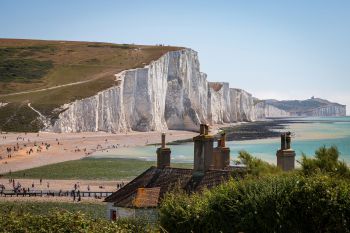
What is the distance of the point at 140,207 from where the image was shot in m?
17.9

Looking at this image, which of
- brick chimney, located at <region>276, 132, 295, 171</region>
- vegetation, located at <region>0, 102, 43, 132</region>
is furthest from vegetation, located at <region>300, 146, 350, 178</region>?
vegetation, located at <region>0, 102, 43, 132</region>

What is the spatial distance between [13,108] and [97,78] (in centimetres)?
2796

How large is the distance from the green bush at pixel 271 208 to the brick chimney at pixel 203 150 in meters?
5.08

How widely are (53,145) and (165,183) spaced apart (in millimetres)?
64333

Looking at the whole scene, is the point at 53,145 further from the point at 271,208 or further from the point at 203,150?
the point at 271,208

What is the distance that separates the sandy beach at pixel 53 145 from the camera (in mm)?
65875

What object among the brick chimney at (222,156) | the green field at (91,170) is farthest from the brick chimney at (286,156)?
the green field at (91,170)

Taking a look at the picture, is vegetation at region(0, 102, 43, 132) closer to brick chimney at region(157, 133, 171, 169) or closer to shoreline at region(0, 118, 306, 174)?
shoreline at region(0, 118, 306, 174)

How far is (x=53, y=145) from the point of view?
81.1m

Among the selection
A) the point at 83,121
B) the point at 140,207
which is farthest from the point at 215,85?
the point at 140,207

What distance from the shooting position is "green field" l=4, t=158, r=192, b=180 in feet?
171

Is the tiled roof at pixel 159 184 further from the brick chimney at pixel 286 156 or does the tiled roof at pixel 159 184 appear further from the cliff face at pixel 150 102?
the cliff face at pixel 150 102

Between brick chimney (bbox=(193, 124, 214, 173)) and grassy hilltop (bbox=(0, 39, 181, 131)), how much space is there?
264ft

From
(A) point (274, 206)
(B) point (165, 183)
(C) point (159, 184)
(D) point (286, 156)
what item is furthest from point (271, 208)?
(C) point (159, 184)
